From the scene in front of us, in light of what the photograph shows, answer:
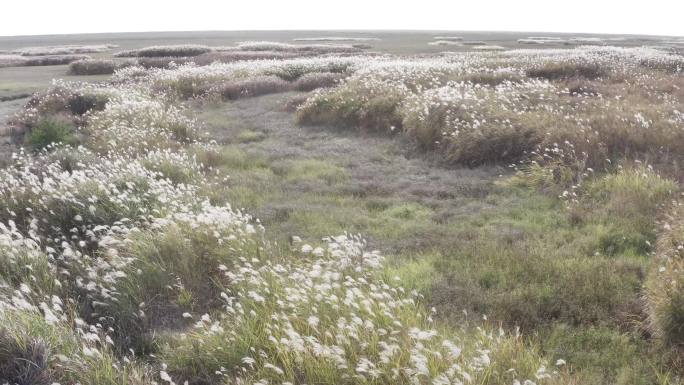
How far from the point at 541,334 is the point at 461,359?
5.18 feet

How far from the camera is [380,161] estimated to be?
12.6 m

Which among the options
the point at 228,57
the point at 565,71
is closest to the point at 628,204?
the point at 565,71

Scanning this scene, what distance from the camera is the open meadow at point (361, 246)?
14.0ft

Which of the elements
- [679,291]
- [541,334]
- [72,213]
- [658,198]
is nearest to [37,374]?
[72,213]

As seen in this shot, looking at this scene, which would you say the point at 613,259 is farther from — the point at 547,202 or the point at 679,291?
the point at 547,202

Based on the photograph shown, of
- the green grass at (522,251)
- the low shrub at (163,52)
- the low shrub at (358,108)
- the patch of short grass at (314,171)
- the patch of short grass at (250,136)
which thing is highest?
the low shrub at (163,52)

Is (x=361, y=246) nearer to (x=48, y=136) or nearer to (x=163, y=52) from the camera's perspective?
(x=48, y=136)

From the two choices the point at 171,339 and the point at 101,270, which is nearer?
the point at 171,339

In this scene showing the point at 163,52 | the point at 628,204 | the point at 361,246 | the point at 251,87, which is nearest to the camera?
the point at 361,246

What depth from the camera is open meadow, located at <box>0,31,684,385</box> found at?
428 cm

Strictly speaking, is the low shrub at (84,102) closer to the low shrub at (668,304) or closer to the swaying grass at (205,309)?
the swaying grass at (205,309)

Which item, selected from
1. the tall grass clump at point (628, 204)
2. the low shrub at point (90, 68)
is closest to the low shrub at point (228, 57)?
the low shrub at point (90, 68)

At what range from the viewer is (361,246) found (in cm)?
630

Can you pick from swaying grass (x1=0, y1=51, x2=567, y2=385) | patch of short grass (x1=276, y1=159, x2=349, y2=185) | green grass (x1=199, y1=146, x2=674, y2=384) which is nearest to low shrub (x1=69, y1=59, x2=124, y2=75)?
patch of short grass (x1=276, y1=159, x2=349, y2=185)
